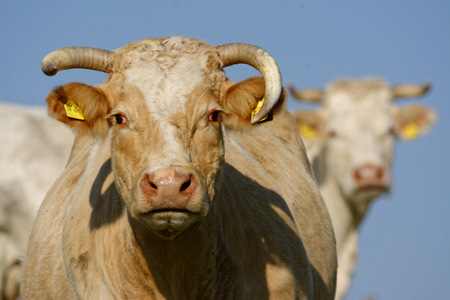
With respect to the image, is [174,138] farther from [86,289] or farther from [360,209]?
[360,209]

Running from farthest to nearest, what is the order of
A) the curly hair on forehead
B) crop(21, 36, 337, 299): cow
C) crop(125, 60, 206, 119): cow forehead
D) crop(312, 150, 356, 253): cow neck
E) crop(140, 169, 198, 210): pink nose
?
crop(312, 150, 356, 253): cow neck → the curly hair on forehead → crop(125, 60, 206, 119): cow forehead → crop(21, 36, 337, 299): cow → crop(140, 169, 198, 210): pink nose

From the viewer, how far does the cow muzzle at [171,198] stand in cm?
425

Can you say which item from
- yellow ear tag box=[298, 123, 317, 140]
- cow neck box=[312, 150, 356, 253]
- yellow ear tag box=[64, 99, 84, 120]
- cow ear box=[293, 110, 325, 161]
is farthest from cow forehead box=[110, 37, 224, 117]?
yellow ear tag box=[298, 123, 317, 140]

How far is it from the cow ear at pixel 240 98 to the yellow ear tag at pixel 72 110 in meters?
0.76

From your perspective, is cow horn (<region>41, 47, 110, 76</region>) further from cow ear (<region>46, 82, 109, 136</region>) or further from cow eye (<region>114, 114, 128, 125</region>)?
cow eye (<region>114, 114, 128, 125</region>)

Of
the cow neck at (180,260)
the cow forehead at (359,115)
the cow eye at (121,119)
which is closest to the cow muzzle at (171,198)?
the cow neck at (180,260)

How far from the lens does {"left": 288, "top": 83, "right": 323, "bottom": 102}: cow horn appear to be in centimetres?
1301

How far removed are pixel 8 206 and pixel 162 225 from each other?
697 centimetres

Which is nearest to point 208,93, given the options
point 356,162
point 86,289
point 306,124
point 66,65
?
point 66,65

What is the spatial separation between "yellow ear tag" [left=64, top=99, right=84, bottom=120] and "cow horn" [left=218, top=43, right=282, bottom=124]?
2.71ft

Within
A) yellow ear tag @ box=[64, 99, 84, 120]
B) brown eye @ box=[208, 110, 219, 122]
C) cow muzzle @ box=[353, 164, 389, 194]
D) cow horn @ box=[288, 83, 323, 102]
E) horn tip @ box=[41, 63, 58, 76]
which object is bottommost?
brown eye @ box=[208, 110, 219, 122]

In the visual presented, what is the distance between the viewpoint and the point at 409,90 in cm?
1323

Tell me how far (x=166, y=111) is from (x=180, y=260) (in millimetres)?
773

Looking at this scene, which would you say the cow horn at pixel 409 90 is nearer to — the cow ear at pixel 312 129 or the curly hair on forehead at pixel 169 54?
the cow ear at pixel 312 129
